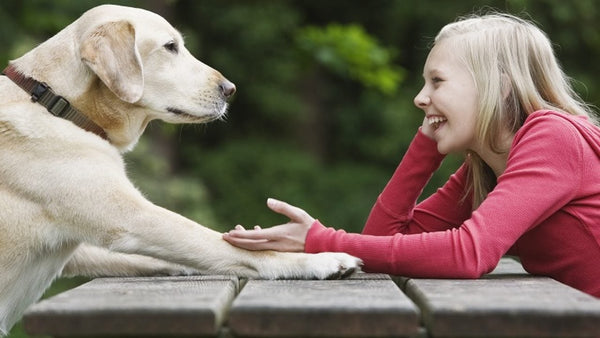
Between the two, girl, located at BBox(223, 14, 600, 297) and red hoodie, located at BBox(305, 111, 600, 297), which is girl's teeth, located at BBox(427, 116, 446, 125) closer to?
girl, located at BBox(223, 14, 600, 297)

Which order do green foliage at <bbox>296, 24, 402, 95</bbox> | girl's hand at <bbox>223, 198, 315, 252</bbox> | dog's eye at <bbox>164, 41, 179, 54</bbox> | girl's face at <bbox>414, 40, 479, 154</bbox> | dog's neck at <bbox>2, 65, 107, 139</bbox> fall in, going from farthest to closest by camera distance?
1. green foliage at <bbox>296, 24, 402, 95</bbox>
2. dog's eye at <bbox>164, 41, 179, 54</bbox>
3. dog's neck at <bbox>2, 65, 107, 139</bbox>
4. girl's face at <bbox>414, 40, 479, 154</bbox>
5. girl's hand at <bbox>223, 198, 315, 252</bbox>

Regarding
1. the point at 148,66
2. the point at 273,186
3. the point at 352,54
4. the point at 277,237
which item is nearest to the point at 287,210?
the point at 277,237

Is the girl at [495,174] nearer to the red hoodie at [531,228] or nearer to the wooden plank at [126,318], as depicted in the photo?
the red hoodie at [531,228]

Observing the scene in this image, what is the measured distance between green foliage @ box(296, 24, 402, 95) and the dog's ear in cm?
565

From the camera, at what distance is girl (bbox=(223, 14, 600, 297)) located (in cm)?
226

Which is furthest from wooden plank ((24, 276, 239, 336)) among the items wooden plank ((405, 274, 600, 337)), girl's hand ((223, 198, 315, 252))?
girl's hand ((223, 198, 315, 252))

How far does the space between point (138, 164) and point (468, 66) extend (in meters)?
5.51

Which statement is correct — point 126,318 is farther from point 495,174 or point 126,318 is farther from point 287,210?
point 495,174

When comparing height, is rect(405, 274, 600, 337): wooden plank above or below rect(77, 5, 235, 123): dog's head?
above

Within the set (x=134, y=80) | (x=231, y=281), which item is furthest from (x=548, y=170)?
(x=134, y=80)

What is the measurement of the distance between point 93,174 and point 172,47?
82 cm

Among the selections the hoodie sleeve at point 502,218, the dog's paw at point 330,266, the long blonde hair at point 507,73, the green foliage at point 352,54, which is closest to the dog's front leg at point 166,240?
the dog's paw at point 330,266

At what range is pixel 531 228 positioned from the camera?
2.43 meters

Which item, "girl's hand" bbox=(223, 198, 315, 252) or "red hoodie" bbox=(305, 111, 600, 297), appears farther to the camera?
"girl's hand" bbox=(223, 198, 315, 252)
